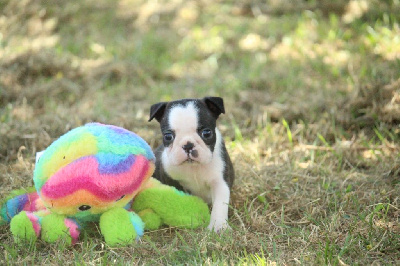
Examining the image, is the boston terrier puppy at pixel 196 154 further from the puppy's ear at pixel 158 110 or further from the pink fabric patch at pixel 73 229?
the pink fabric patch at pixel 73 229

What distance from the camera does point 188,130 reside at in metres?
3.13

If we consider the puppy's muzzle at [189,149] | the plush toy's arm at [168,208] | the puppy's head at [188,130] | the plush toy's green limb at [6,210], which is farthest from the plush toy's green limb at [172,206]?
the plush toy's green limb at [6,210]

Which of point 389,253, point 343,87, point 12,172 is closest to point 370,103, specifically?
point 343,87

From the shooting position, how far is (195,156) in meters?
3.06

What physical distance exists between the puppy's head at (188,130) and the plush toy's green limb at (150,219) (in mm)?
362

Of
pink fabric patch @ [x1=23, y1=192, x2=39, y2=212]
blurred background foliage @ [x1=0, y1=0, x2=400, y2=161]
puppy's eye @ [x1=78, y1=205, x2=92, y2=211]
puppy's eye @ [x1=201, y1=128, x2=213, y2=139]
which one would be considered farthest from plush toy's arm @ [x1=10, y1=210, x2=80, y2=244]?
blurred background foliage @ [x1=0, y1=0, x2=400, y2=161]

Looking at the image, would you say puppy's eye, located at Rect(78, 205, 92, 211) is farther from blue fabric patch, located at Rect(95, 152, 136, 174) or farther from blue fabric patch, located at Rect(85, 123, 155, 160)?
blue fabric patch, located at Rect(85, 123, 155, 160)

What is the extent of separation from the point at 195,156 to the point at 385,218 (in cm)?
129

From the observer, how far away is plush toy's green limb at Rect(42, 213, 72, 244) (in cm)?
284

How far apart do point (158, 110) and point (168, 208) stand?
2.26 feet

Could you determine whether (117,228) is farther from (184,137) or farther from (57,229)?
(184,137)

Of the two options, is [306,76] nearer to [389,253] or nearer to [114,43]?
[114,43]

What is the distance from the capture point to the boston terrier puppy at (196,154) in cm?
309

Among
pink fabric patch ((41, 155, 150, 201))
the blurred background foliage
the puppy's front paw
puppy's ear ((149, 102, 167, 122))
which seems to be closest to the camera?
pink fabric patch ((41, 155, 150, 201))
